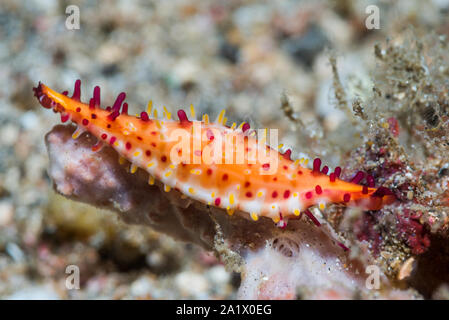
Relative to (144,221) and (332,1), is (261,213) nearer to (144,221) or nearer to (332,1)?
(144,221)

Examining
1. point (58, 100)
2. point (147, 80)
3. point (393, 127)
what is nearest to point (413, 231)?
point (393, 127)

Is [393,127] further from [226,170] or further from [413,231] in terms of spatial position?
[226,170]

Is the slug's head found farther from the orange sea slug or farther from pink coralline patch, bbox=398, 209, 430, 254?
pink coralline patch, bbox=398, 209, 430, 254

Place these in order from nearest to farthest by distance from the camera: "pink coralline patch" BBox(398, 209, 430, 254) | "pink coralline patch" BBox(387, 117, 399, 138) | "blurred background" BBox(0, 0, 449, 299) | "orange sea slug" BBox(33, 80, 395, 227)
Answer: "orange sea slug" BBox(33, 80, 395, 227) → "pink coralline patch" BBox(398, 209, 430, 254) → "pink coralline patch" BBox(387, 117, 399, 138) → "blurred background" BBox(0, 0, 449, 299)

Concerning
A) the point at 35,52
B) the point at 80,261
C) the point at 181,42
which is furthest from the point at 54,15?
the point at 80,261

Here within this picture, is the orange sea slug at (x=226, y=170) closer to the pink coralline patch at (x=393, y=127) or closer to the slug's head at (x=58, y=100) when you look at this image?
the slug's head at (x=58, y=100)

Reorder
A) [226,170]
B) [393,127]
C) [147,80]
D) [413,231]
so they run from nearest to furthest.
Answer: [226,170] < [413,231] < [393,127] < [147,80]

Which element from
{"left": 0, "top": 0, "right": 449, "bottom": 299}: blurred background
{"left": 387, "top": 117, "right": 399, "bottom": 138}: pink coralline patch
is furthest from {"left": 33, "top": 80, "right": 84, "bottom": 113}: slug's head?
{"left": 387, "top": 117, "right": 399, "bottom": 138}: pink coralline patch

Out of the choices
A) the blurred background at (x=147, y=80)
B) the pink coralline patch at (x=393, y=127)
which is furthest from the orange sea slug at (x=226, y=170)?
the blurred background at (x=147, y=80)
